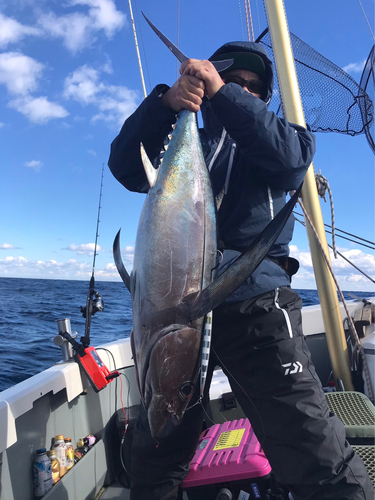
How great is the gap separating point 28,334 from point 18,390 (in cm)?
844

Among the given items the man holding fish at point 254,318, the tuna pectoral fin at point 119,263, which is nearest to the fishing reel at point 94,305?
the man holding fish at point 254,318

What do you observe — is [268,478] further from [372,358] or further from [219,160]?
[219,160]

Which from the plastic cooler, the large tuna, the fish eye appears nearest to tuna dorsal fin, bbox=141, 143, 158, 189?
the large tuna

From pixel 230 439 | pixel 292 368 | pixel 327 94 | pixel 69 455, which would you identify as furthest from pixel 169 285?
pixel 327 94

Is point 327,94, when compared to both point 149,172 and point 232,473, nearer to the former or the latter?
point 149,172

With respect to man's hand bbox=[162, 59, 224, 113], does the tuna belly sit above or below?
below

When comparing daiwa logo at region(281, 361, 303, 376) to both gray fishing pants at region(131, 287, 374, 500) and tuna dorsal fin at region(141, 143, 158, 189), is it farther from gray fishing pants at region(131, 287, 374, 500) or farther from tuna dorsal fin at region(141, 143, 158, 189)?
tuna dorsal fin at region(141, 143, 158, 189)

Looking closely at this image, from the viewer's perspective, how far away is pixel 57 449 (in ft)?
6.88

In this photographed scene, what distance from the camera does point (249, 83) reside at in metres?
1.65

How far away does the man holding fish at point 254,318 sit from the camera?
1163 mm

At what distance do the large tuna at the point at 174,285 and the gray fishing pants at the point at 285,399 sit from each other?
264 millimetres

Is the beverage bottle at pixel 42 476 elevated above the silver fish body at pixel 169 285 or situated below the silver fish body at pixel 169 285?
below

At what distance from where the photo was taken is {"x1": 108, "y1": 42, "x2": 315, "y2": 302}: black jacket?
1.22 meters

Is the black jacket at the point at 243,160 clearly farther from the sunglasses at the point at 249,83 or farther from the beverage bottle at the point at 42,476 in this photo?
the beverage bottle at the point at 42,476
